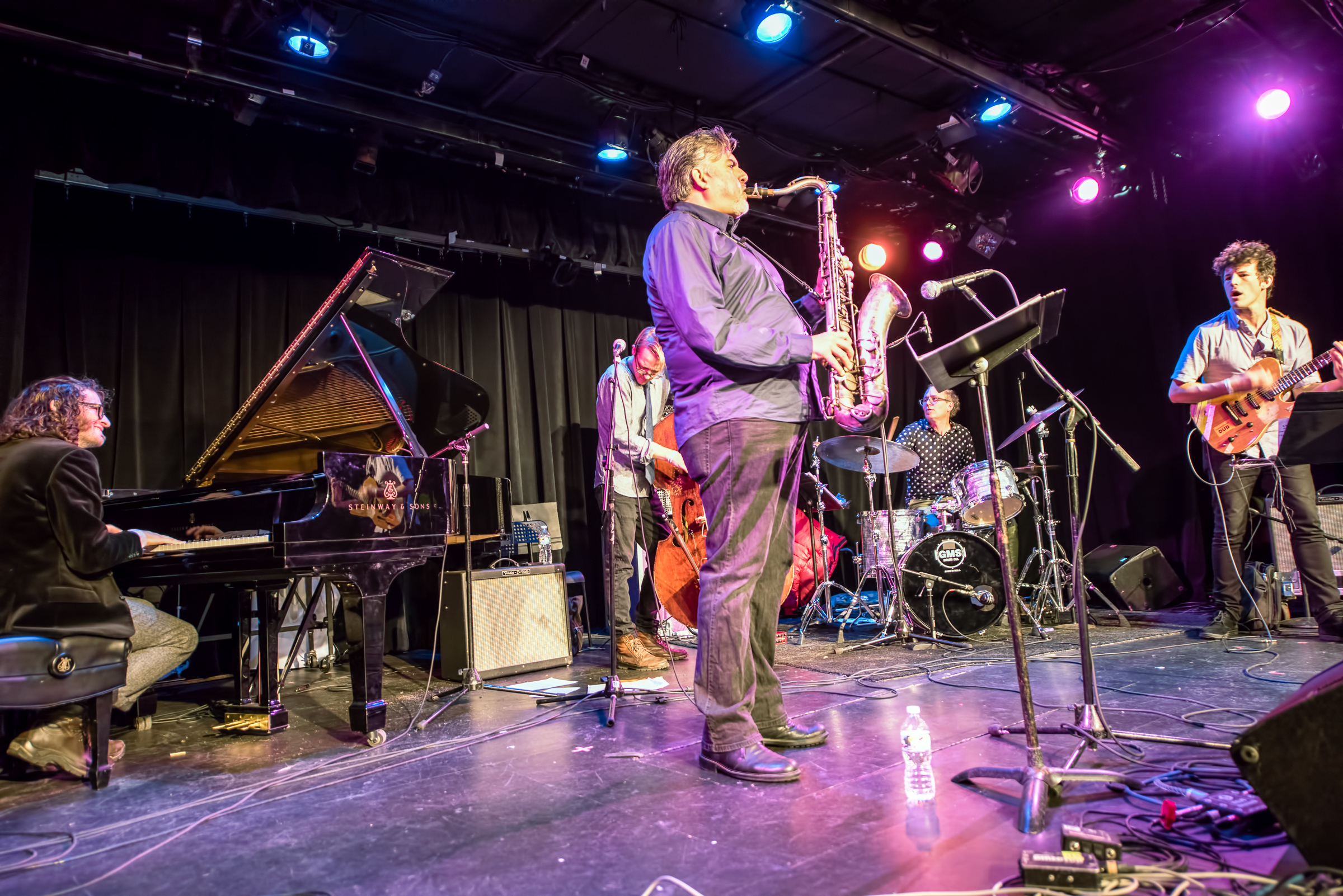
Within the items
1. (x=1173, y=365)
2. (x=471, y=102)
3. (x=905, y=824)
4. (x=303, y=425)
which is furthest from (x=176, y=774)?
(x=1173, y=365)

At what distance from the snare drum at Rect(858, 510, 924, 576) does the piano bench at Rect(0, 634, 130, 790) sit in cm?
460

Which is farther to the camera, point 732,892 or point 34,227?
point 34,227

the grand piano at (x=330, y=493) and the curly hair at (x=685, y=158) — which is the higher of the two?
the curly hair at (x=685, y=158)

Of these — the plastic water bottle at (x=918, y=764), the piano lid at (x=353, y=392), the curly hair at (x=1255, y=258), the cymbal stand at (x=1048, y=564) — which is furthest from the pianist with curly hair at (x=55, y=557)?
the curly hair at (x=1255, y=258)

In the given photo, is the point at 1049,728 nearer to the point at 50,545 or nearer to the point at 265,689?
the point at 265,689

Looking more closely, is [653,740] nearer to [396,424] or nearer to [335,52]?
[396,424]

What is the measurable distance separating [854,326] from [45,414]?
336 cm

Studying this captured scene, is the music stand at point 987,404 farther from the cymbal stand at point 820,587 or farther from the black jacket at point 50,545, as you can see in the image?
the cymbal stand at point 820,587

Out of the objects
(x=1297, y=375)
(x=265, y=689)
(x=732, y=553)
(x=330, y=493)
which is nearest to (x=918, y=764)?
(x=732, y=553)

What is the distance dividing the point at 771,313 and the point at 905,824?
61.0 inches

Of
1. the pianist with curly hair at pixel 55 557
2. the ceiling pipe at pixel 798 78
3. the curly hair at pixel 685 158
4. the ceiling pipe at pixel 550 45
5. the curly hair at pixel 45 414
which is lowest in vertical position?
the pianist with curly hair at pixel 55 557

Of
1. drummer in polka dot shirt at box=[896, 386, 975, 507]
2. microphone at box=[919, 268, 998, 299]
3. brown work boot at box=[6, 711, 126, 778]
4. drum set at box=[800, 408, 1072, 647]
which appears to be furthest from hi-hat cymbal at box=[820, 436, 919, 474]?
brown work boot at box=[6, 711, 126, 778]

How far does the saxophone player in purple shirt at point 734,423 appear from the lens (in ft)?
8.04

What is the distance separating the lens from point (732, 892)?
64.9 inches
